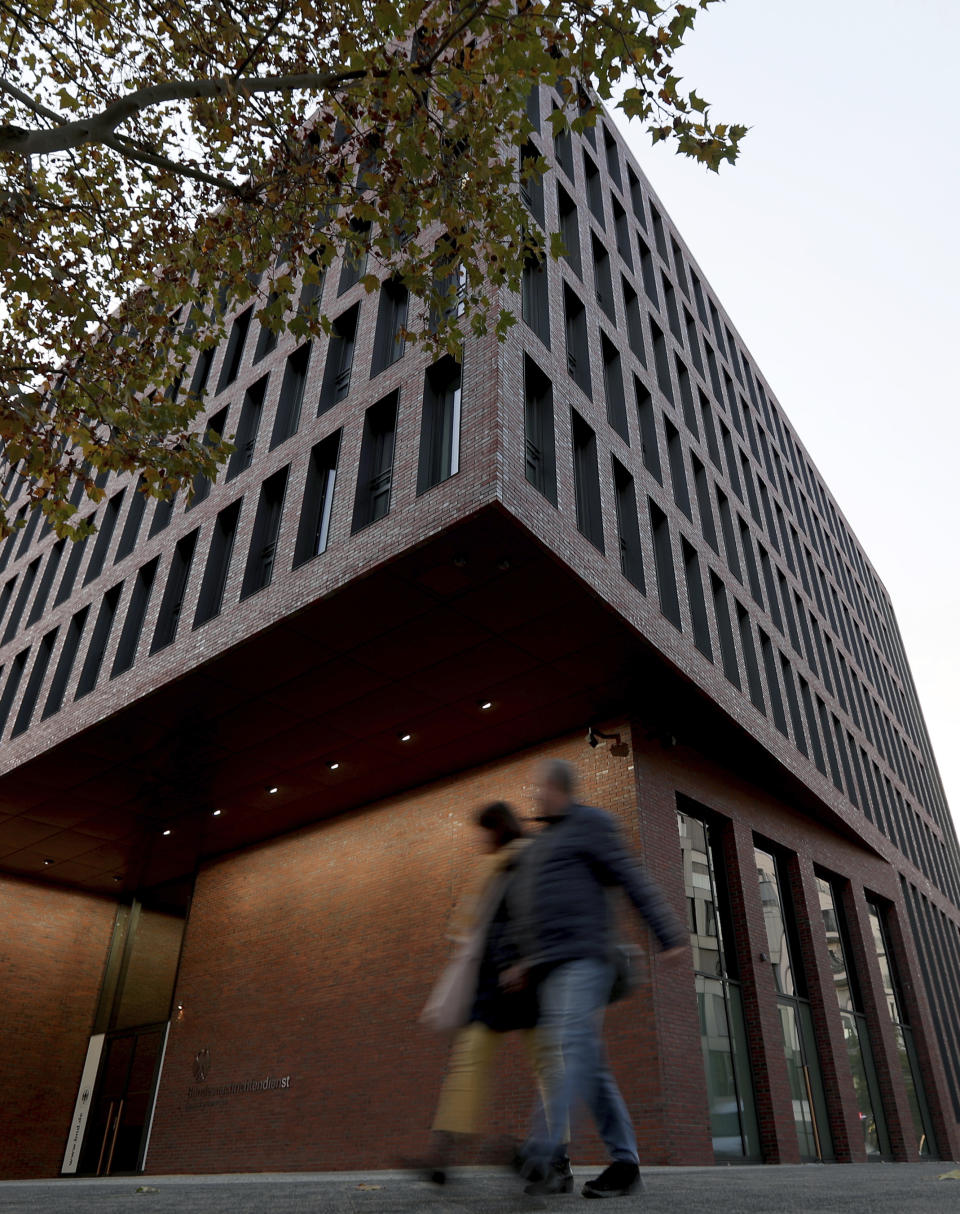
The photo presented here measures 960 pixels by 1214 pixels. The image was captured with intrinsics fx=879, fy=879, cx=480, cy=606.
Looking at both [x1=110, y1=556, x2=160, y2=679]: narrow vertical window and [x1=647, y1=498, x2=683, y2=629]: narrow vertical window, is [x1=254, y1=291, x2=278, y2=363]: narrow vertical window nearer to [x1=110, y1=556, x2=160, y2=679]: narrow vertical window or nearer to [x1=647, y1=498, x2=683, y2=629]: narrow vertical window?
[x1=110, y1=556, x2=160, y2=679]: narrow vertical window

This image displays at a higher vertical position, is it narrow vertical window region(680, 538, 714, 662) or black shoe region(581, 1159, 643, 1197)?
narrow vertical window region(680, 538, 714, 662)

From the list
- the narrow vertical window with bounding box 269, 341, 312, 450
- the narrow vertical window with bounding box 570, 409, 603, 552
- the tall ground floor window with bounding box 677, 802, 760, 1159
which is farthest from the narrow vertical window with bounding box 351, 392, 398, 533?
the tall ground floor window with bounding box 677, 802, 760, 1159

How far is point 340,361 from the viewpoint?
1625 cm

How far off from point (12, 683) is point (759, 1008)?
17.0 m

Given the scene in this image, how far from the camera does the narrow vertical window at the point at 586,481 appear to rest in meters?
13.6

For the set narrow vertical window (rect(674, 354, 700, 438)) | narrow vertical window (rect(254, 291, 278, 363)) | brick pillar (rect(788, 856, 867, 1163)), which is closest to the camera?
brick pillar (rect(788, 856, 867, 1163))

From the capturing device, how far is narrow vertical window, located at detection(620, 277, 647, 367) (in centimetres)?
1864

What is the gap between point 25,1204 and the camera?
4.25 metres

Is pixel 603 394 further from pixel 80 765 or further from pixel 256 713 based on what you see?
pixel 80 765

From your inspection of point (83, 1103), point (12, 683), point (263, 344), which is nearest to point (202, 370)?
point (263, 344)

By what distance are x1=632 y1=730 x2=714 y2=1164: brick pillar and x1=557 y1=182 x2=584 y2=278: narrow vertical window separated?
8.92 meters

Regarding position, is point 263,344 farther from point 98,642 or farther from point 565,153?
point 565,153

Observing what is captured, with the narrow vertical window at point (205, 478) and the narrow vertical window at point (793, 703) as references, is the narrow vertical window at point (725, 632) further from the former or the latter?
the narrow vertical window at point (205, 478)

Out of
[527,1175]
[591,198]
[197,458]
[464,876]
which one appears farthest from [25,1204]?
[591,198]
